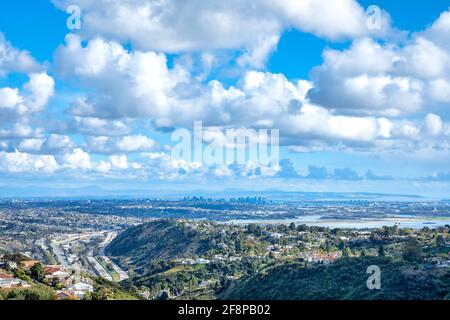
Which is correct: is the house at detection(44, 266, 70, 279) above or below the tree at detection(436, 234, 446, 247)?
below

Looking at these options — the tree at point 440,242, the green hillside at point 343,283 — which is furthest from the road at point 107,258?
the tree at point 440,242

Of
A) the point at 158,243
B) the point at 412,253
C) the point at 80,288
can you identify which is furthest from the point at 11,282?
the point at 158,243

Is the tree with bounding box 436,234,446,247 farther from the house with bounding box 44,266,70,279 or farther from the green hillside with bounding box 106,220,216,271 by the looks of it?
the house with bounding box 44,266,70,279

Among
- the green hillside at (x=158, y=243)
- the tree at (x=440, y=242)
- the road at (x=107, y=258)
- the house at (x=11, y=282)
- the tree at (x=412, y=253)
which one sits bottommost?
the road at (x=107, y=258)

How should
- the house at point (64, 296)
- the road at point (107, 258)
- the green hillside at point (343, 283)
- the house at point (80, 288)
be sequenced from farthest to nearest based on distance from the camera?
the road at point (107, 258) → the house at point (80, 288) → the green hillside at point (343, 283) → the house at point (64, 296)

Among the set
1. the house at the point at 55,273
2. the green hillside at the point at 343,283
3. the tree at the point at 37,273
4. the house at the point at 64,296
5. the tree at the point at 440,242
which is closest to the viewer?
the house at the point at 64,296

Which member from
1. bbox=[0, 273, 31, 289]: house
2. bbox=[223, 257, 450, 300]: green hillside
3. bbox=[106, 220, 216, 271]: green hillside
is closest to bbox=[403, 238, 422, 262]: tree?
bbox=[223, 257, 450, 300]: green hillside

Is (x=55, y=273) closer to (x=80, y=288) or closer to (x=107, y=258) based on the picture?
(x=80, y=288)

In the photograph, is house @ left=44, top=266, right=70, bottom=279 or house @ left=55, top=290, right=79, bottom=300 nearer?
house @ left=55, top=290, right=79, bottom=300

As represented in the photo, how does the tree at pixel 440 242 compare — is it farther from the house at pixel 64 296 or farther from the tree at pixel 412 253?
the house at pixel 64 296
